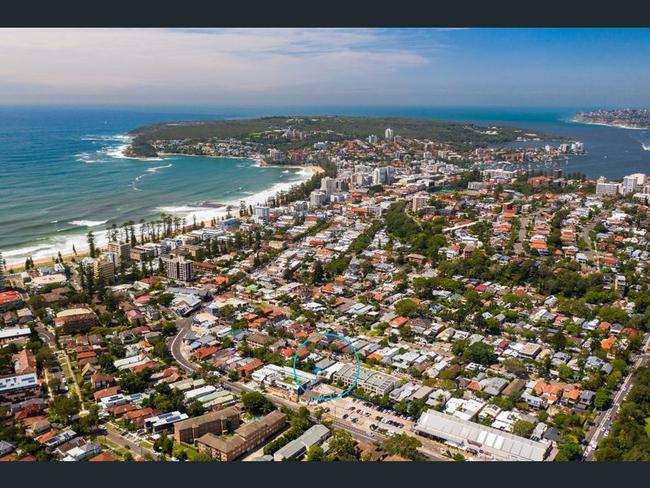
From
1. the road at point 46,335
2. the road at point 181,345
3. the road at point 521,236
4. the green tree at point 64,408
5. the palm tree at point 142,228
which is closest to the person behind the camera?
the green tree at point 64,408

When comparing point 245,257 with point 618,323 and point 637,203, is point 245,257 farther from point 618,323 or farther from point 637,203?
point 637,203

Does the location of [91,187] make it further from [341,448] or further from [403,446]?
[403,446]

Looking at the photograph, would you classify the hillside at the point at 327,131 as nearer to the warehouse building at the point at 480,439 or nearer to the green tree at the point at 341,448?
the warehouse building at the point at 480,439

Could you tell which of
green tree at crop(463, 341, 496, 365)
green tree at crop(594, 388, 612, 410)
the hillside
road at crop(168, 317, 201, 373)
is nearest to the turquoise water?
the hillside

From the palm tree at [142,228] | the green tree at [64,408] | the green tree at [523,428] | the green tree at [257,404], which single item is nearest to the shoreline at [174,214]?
the palm tree at [142,228]

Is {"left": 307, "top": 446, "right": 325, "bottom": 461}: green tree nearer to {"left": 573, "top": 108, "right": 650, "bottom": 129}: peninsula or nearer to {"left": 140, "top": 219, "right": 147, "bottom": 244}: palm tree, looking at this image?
{"left": 140, "top": 219, "right": 147, "bottom": 244}: palm tree

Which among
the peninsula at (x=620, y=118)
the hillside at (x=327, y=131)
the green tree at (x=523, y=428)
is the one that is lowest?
the green tree at (x=523, y=428)

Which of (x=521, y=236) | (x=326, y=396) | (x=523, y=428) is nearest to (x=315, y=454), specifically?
(x=326, y=396)
